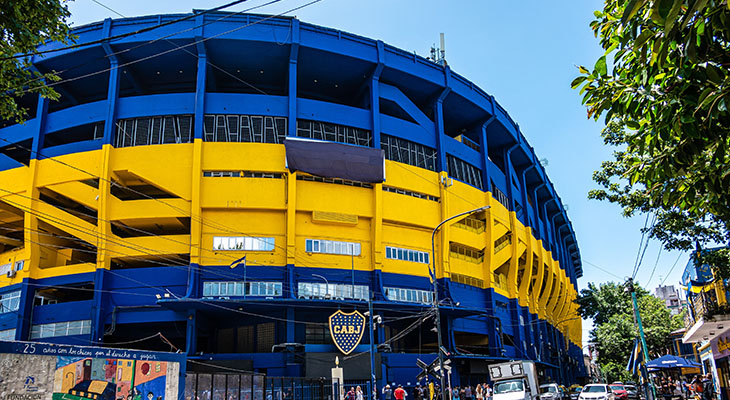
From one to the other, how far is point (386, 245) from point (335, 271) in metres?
4.72

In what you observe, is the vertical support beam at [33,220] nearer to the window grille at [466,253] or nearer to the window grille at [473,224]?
the window grille at [466,253]

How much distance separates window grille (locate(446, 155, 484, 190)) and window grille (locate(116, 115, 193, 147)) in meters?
22.2

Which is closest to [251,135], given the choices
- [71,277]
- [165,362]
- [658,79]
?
[71,277]

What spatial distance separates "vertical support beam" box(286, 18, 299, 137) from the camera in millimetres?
40375

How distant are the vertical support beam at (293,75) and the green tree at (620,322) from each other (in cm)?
4165

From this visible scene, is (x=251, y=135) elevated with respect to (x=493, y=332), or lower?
elevated

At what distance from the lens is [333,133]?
43.1 meters

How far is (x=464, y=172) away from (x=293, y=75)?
18333 millimetres

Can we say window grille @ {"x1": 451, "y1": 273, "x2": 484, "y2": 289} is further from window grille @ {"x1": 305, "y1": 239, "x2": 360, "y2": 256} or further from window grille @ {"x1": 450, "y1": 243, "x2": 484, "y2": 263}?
window grille @ {"x1": 305, "y1": 239, "x2": 360, "y2": 256}

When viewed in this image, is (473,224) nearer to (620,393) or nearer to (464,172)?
(464,172)

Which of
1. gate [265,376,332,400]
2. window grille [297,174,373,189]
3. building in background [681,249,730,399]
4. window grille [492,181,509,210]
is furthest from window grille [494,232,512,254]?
gate [265,376,332,400]

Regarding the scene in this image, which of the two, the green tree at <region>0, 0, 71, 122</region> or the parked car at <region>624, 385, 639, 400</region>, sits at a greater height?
the green tree at <region>0, 0, 71, 122</region>

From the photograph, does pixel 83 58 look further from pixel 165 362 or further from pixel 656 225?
pixel 656 225

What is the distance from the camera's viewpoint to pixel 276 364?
3653 centimetres
